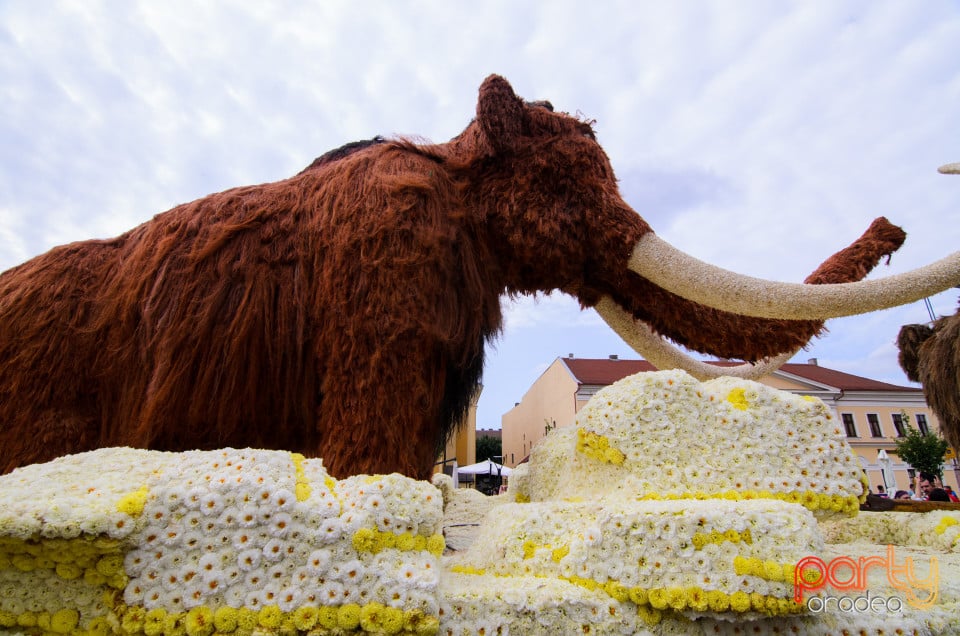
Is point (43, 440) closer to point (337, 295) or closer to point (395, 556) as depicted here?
point (337, 295)

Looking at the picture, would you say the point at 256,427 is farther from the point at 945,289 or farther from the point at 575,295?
the point at 945,289

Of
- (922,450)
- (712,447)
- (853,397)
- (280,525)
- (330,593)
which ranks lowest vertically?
(330,593)

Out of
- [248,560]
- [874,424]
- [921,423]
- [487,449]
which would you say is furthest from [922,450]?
[248,560]

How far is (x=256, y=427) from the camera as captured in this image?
4.76 ft

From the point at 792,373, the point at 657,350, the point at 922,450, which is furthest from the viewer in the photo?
the point at 792,373

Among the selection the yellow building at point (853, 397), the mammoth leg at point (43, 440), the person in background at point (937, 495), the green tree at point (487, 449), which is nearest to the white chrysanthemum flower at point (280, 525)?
the mammoth leg at point (43, 440)

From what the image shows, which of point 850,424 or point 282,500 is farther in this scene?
point 850,424

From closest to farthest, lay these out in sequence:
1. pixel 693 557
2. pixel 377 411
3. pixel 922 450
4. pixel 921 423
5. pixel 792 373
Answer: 1. pixel 693 557
2. pixel 377 411
3. pixel 922 450
4. pixel 792 373
5. pixel 921 423

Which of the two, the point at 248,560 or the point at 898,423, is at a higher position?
the point at 898,423

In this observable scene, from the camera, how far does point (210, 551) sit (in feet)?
3.09

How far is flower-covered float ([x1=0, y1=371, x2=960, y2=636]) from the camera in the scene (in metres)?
0.89

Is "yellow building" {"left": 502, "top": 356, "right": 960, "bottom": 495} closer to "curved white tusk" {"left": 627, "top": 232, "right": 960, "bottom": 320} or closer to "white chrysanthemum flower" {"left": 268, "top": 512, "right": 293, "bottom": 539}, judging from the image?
"curved white tusk" {"left": 627, "top": 232, "right": 960, "bottom": 320}

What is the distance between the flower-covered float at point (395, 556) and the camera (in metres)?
0.89

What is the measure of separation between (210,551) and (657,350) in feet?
5.10
